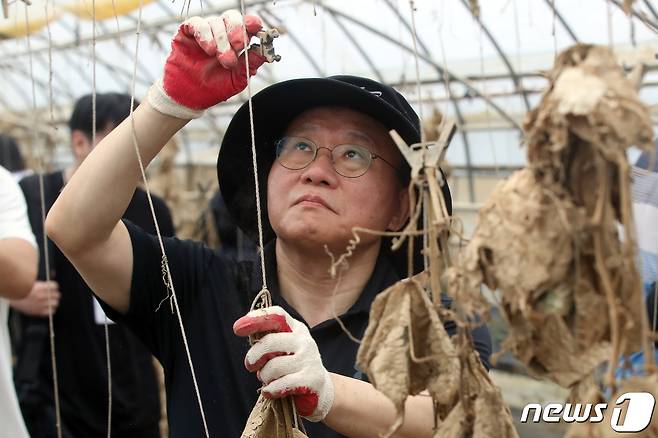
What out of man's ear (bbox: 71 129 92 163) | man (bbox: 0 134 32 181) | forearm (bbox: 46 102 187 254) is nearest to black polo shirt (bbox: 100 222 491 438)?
forearm (bbox: 46 102 187 254)

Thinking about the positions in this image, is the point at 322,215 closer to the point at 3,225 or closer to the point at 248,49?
the point at 248,49

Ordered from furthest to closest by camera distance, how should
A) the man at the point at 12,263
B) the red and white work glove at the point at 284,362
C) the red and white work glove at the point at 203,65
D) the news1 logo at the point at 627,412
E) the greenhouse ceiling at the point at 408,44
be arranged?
1. the greenhouse ceiling at the point at 408,44
2. the man at the point at 12,263
3. the red and white work glove at the point at 203,65
4. the red and white work glove at the point at 284,362
5. the news1 logo at the point at 627,412

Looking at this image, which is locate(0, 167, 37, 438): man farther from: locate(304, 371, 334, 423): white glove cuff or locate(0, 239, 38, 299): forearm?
locate(304, 371, 334, 423): white glove cuff

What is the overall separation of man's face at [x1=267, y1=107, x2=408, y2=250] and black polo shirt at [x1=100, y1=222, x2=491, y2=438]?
0.12 m

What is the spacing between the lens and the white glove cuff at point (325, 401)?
86 cm

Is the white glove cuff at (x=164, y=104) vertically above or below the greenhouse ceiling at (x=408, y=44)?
below

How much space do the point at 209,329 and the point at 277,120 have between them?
0.35 m

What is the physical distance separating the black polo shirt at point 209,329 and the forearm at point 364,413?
143 mm

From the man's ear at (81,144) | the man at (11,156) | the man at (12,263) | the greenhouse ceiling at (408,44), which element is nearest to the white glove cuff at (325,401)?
the man at (12,263)

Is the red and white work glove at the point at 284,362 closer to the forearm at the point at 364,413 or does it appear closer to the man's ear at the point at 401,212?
the forearm at the point at 364,413

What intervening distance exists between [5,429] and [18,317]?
80 centimetres

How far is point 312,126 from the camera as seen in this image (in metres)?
1.16

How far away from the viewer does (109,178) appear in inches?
39.7

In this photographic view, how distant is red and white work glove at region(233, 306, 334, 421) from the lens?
83 centimetres
